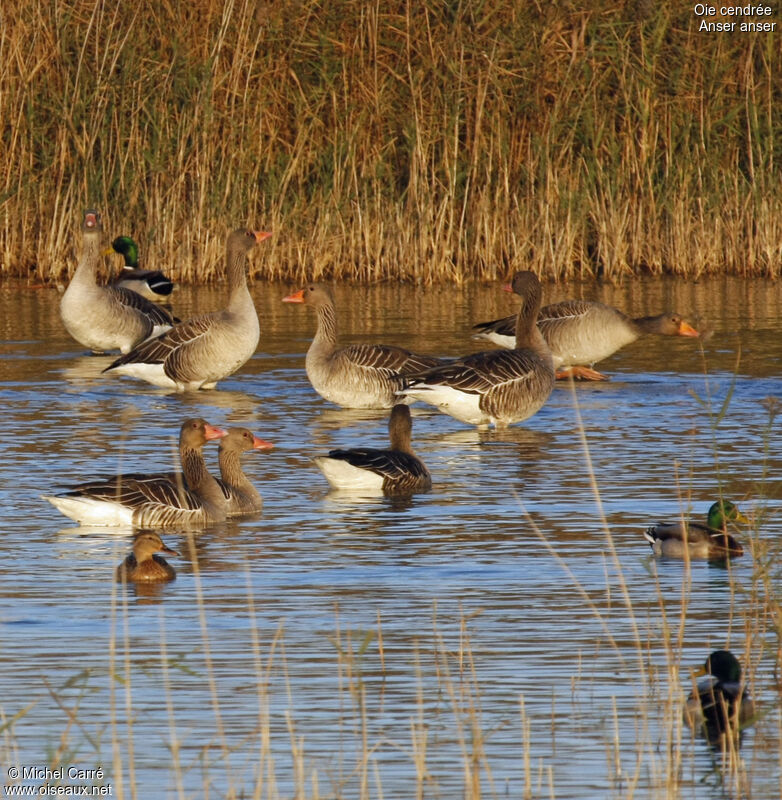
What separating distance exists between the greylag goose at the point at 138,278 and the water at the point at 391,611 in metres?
5.00

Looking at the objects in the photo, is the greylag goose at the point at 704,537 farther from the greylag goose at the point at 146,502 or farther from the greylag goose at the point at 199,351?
the greylag goose at the point at 199,351

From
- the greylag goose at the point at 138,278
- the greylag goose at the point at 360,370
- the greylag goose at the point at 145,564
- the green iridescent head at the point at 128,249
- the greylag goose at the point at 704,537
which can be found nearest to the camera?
the greylag goose at the point at 145,564

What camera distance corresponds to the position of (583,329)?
16234 mm

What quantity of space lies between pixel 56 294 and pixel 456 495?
12318mm

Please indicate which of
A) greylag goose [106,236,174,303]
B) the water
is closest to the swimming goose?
the water

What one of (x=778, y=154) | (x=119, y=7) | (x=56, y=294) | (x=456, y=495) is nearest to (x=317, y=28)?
(x=119, y=7)

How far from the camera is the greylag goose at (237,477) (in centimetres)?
999

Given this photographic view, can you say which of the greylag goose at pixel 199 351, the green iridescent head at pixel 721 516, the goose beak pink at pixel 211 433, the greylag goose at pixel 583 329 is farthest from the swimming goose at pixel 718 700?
the greylag goose at pixel 583 329

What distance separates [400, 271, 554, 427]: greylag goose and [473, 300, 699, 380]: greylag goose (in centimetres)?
266

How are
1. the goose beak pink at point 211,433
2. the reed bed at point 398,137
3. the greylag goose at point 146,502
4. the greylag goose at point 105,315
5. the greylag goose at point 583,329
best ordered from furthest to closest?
the reed bed at point 398,137 → the greylag goose at point 105,315 → the greylag goose at point 583,329 → the goose beak pink at point 211,433 → the greylag goose at point 146,502

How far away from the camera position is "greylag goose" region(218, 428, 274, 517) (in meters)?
9.99

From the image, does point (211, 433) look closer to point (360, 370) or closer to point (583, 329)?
point (360, 370)

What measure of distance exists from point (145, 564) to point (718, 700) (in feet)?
10.5

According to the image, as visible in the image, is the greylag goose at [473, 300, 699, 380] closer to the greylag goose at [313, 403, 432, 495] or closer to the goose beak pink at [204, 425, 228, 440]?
the greylag goose at [313, 403, 432, 495]
